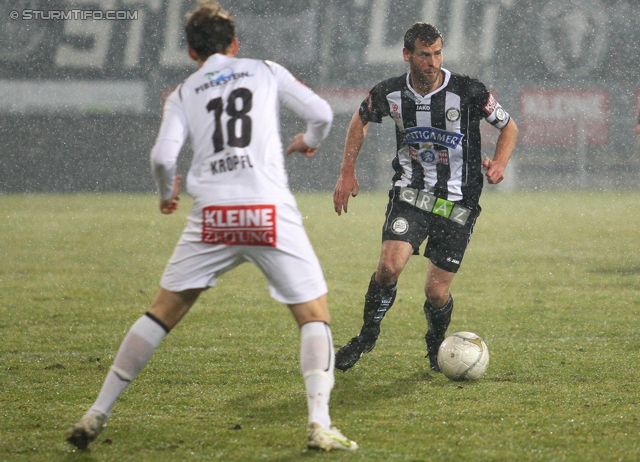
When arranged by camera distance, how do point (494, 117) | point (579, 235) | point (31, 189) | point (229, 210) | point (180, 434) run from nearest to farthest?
1. point (229, 210)
2. point (180, 434)
3. point (494, 117)
4. point (579, 235)
5. point (31, 189)

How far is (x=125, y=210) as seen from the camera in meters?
17.2

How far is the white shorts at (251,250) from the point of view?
3.29 meters

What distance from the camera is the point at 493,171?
4512mm

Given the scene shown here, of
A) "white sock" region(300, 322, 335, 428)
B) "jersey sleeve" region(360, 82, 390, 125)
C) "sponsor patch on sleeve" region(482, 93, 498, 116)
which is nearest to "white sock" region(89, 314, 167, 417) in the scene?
"white sock" region(300, 322, 335, 428)

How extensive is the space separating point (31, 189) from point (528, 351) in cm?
1893

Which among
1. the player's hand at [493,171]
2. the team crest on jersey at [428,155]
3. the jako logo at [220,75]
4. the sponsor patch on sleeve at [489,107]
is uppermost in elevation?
the sponsor patch on sleeve at [489,107]

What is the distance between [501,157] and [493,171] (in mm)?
324

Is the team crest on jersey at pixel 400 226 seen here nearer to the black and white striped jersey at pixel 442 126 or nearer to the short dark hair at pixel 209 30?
the black and white striped jersey at pixel 442 126

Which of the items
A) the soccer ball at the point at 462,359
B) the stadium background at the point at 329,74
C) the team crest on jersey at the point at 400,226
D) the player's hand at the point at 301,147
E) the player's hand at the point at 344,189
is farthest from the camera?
the stadium background at the point at 329,74

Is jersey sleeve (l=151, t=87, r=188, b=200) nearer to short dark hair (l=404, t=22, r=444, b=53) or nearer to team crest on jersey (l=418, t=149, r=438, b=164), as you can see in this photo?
short dark hair (l=404, t=22, r=444, b=53)

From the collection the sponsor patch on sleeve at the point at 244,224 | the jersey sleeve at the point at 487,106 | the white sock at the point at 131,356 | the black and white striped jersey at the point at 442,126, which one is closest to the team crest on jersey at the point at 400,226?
the black and white striped jersey at the point at 442,126

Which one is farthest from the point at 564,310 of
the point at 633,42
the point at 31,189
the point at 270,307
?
the point at 633,42

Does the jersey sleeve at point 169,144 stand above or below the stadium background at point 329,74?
below

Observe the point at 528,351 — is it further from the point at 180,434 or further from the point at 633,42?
the point at 633,42
